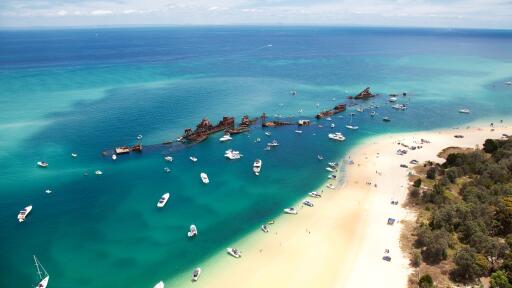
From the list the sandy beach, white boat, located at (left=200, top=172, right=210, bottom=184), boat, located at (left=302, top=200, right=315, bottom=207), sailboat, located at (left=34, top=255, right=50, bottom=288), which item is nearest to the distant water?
sailboat, located at (left=34, top=255, right=50, bottom=288)

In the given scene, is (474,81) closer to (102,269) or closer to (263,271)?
(263,271)

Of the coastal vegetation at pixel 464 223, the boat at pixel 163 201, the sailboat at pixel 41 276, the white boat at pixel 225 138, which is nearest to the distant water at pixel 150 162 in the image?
the sailboat at pixel 41 276

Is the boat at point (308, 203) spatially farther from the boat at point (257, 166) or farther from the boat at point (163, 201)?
the boat at point (163, 201)

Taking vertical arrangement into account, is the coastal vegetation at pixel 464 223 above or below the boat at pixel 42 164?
below

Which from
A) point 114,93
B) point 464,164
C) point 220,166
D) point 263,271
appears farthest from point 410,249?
point 114,93

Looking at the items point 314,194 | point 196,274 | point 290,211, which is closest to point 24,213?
point 196,274

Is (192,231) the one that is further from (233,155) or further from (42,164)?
(42,164)
